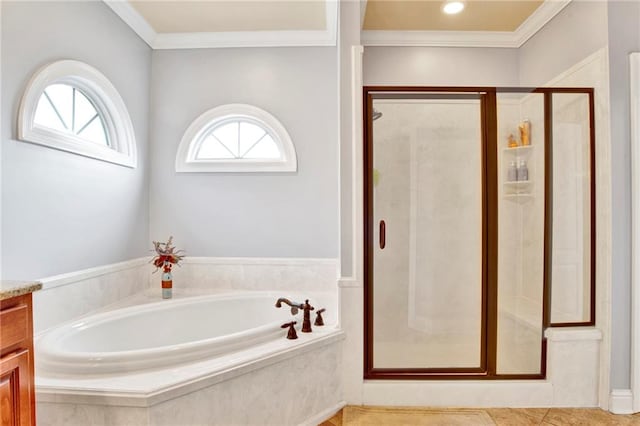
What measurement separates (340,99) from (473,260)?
1.32 metres

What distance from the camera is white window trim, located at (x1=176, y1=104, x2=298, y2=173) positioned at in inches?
115

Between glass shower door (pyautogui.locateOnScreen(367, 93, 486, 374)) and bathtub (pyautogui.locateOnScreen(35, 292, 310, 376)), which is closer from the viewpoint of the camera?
bathtub (pyautogui.locateOnScreen(35, 292, 310, 376))

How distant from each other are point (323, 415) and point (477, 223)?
1454 mm

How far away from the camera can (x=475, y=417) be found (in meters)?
1.97

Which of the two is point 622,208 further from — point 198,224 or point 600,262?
point 198,224

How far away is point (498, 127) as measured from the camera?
2.18m

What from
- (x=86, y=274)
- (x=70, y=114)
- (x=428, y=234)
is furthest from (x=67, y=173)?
(x=428, y=234)

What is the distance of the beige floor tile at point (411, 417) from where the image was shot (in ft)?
6.27

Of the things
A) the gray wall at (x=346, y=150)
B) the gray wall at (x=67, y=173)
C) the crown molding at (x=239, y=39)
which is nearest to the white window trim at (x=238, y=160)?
the gray wall at (x=67, y=173)

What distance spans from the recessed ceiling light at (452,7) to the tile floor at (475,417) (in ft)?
8.69

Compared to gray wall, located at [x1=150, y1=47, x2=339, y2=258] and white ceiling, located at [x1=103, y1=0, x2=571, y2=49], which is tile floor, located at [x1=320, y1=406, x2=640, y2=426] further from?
white ceiling, located at [x1=103, y1=0, x2=571, y2=49]

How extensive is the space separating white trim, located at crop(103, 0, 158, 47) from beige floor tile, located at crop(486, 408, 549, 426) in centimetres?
361

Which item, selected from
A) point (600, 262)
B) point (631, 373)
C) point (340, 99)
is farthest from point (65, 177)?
point (631, 373)

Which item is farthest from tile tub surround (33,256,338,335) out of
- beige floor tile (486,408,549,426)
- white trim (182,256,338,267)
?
beige floor tile (486,408,549,426)
